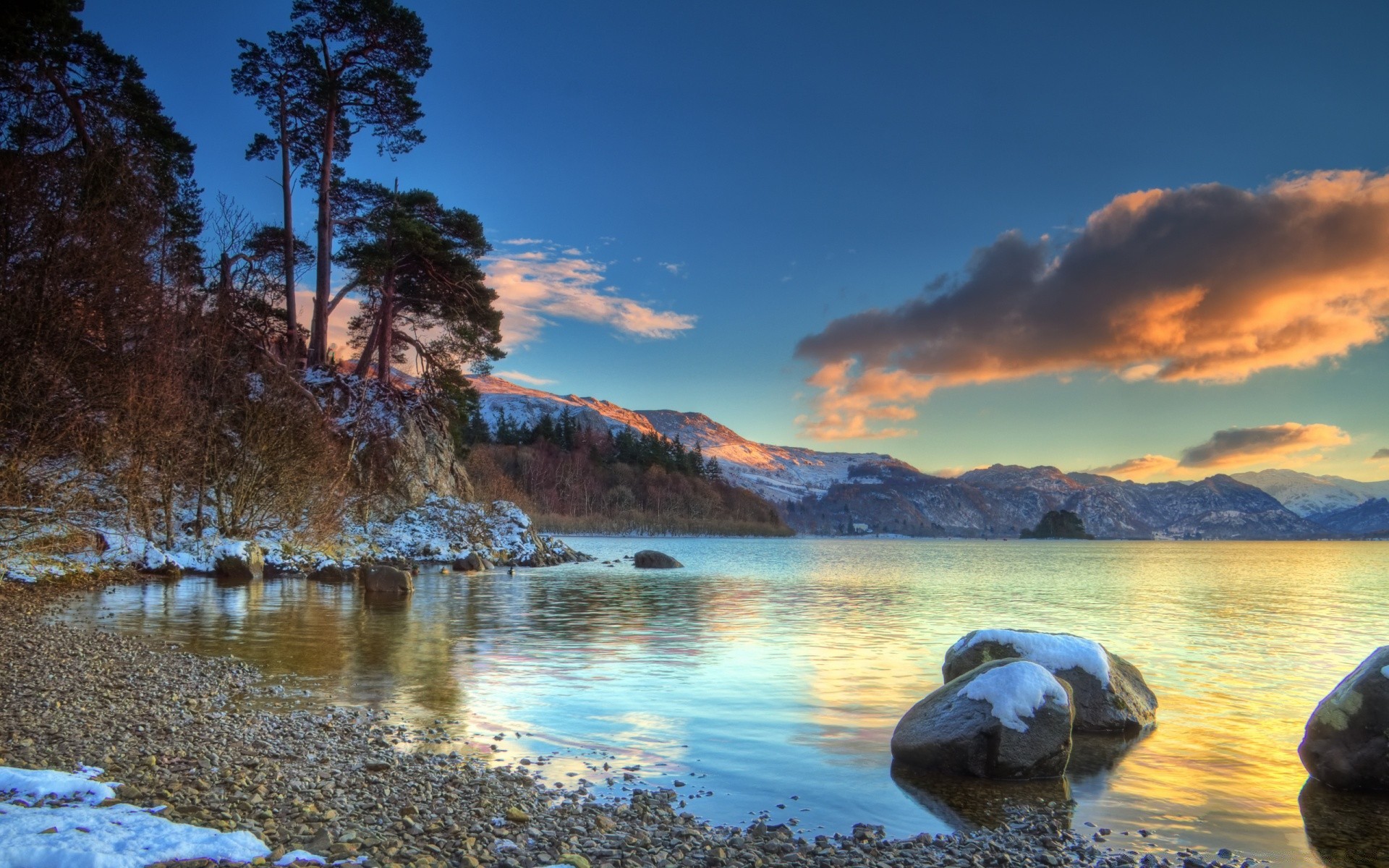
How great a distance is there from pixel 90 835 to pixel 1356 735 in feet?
38.0

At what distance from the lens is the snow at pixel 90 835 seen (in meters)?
4.98

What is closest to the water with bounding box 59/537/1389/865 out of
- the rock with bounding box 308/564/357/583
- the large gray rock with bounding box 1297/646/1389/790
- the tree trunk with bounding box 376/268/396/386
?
the large gray rock with bounding box 1297/646/1389/790

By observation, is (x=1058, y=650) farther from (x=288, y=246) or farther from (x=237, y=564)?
(x=288, y=246)

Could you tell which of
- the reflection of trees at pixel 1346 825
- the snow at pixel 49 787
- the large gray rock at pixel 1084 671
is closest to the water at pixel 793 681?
the reflection of trees at pixel 1346 825

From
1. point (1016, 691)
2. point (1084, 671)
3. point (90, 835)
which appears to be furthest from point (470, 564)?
point (90, 835)

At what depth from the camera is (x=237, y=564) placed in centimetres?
3150

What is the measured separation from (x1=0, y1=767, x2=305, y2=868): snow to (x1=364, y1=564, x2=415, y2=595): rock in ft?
77.8

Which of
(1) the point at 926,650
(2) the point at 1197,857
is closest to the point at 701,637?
(1) the point at 926,650

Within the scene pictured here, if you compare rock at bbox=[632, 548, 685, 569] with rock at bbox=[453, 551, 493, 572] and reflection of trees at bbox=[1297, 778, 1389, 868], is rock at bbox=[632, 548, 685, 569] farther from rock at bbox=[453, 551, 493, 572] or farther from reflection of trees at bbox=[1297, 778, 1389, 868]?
reflection of trees at bbox=[1297, 778, 1389, 868]

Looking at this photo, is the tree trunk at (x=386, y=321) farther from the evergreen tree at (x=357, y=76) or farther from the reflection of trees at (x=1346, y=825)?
the reflection of trees at (x=1346, y=825)

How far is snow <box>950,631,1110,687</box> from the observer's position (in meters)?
12.1

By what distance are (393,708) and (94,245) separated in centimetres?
1399

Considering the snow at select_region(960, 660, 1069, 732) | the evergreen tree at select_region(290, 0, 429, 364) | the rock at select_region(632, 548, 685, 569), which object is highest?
the evergreen tree at select_region(290, 0, 429, 364)

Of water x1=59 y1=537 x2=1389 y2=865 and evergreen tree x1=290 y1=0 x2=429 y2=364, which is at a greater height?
evergreen tree x1=290 y1=0 x2=429 y2=364
